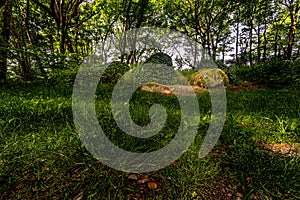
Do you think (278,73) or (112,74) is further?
(278,73)

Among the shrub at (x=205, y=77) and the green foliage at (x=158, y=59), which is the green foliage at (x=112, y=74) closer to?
the green foliage at (x=158, y=59)

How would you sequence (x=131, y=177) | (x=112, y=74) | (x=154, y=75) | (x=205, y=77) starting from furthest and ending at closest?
1. (x=205, y=77)
2. (x=154, y=75)
3. (x=112, y=74)
4. (x=131, y=177)

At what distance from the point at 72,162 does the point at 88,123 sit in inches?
22.4

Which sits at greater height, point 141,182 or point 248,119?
point 141,182

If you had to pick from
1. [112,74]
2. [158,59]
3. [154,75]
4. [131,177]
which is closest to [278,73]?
[154,75]

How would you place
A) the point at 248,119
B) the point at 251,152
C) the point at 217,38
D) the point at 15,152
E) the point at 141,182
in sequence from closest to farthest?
the point at 141,182 < the point at 15,152 < the point at 251,152 < the point at 248,119 < the point at 217,38

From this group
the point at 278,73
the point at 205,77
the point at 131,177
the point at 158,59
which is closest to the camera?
the point at 131,177

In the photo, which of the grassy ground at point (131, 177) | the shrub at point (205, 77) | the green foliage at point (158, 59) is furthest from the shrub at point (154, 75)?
the grassy ground at point (131, 177)

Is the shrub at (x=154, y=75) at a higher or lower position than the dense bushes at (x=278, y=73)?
higher

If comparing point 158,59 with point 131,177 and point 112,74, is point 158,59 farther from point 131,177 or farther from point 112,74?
point 131,177

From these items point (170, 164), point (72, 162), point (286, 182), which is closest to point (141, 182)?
point (170, 164)

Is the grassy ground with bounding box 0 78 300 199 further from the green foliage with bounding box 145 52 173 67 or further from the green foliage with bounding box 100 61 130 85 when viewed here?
the green foliage with bounding box 145 52 173 67

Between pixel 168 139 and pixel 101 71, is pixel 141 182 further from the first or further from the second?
pixel 101 71

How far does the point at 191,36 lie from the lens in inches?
944
